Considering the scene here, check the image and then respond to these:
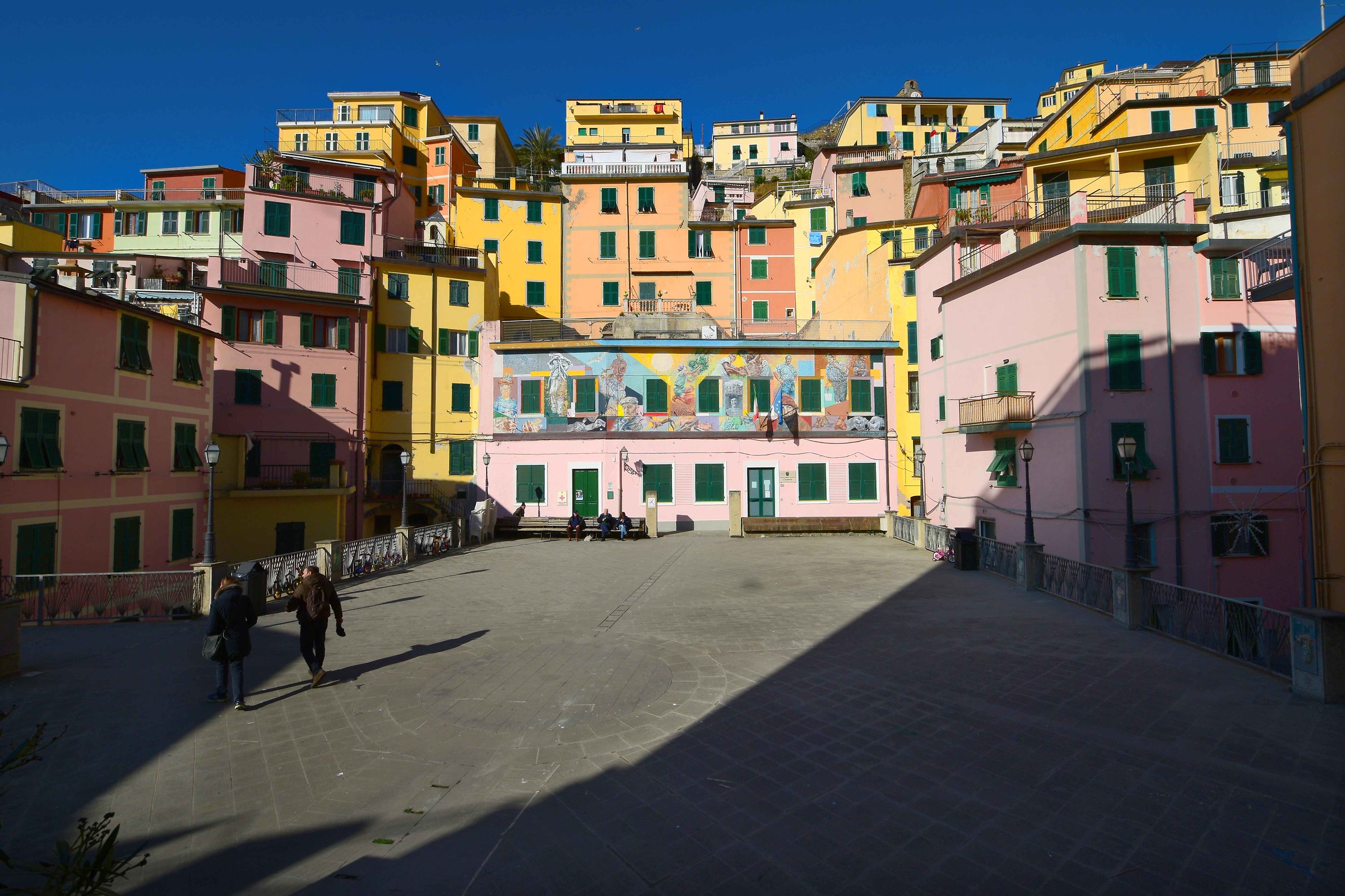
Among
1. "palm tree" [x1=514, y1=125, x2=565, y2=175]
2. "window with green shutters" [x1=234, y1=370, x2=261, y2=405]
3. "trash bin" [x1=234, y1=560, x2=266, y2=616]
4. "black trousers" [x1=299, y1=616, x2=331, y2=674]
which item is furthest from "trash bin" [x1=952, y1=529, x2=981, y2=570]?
"palm tree" [x1=514, y1=125, x2=565, y2=175]

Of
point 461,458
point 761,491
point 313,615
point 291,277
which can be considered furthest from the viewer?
point 461,458

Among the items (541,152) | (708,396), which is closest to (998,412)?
(708,396)

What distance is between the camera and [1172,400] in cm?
1930

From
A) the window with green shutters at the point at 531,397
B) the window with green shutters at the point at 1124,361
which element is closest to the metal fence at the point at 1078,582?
the window with green shutters at the point at 1124,361

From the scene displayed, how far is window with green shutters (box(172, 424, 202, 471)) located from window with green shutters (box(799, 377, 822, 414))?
908 inches

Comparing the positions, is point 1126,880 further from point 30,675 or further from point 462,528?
point 462,528

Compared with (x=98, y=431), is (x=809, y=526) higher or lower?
lower

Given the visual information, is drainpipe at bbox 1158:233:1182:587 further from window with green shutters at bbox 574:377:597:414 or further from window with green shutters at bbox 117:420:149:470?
window with green shutters at bbox 117:420:149:470

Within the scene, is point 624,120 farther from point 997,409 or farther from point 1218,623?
point 1218,623

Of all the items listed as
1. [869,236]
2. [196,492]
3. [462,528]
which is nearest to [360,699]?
[462,528]

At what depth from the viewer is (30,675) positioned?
8.54m

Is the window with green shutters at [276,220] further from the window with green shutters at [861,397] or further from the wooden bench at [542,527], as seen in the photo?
the window with green shutters at [861,397]

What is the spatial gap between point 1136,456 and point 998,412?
3.97 metres

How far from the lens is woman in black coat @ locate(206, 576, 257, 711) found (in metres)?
7.34
